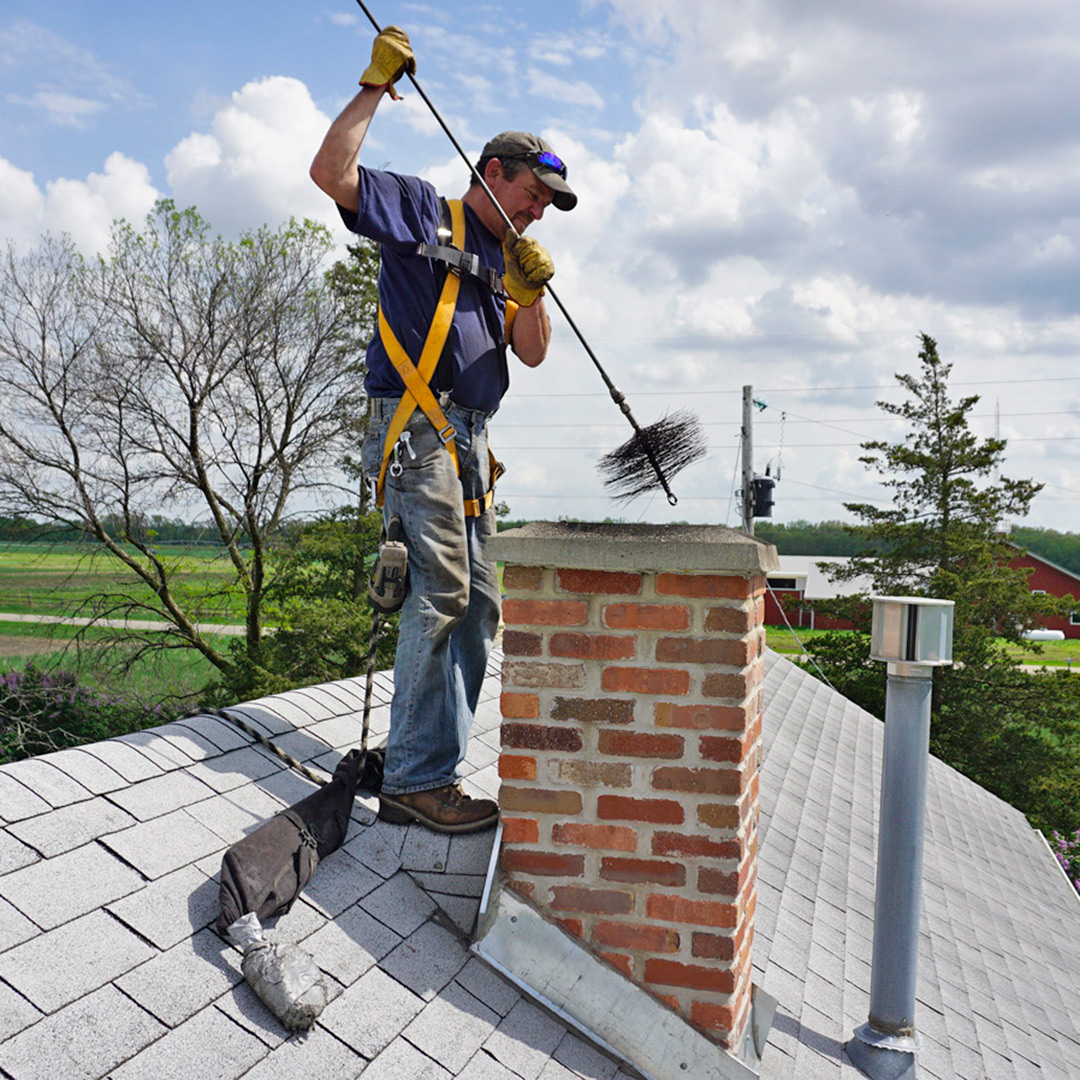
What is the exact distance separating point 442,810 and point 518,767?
53 cm

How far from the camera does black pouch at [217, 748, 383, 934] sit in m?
2.17

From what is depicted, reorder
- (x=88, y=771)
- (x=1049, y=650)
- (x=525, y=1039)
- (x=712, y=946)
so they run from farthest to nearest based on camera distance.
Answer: (x=1049, y=650) < (x=88, y=771) < (x=712, y=946) < (x=525, y=1039)

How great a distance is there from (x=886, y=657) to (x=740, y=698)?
0.77 m

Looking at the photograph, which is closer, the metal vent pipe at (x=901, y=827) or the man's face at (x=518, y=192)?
the metal vent pipe at (x=901, y=827)

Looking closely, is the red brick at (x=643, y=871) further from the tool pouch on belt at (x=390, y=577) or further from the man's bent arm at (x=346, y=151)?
the man's bent arm at (x=346, y=151)

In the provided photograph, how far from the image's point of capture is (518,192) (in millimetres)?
3064

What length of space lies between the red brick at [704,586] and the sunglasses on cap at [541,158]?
1.55m

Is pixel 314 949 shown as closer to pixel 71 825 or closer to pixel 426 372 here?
pixel 71 825

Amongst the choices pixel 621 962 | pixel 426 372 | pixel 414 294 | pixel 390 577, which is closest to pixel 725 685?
pixel 621 962

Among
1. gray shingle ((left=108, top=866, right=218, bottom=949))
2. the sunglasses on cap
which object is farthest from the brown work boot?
the sunglasses on cap

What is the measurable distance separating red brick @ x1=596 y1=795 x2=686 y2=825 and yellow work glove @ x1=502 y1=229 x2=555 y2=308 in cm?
157

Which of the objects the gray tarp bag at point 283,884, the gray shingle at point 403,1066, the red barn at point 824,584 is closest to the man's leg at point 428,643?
the gray tarp bag at point 283,884

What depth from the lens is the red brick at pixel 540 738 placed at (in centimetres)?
236

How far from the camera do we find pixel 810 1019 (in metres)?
2.89
